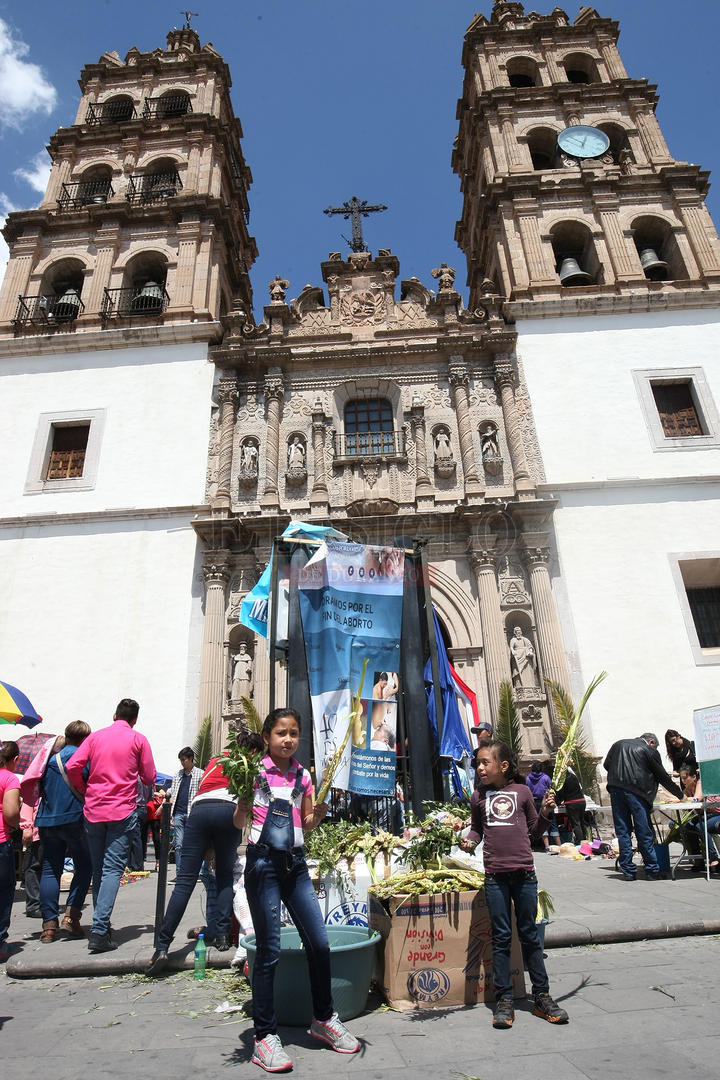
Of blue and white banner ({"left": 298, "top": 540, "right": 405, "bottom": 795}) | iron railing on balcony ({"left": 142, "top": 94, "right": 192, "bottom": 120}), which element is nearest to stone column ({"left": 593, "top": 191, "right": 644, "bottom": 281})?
iron railing on balcony ({"left": 142, "top": 94, "right": 192, "bottom": 120})

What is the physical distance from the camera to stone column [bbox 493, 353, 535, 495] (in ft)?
49.7

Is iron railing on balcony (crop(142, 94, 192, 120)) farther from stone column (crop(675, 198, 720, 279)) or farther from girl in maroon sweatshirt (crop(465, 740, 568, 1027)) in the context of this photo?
girl in maroon sweatshirt (crop(465, 740, 568, 1027))

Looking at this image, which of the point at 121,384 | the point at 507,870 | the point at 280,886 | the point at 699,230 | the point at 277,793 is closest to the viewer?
the point at 280,886

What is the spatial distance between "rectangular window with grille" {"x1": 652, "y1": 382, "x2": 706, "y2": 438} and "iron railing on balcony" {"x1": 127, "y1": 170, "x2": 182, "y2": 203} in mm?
15463

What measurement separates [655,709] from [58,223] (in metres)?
21.0

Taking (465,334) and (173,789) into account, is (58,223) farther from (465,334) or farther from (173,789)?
(173,789)

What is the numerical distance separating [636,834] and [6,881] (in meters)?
6.14

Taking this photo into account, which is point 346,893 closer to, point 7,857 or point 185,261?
point 7,857

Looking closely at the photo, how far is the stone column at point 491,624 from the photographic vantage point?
43.5 feet

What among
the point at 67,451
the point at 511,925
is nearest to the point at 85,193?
the point at 67,451

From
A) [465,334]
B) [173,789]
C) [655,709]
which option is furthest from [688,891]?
[465,334]

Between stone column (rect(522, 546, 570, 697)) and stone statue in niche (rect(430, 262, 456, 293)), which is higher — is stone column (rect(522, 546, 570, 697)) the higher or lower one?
the lower one

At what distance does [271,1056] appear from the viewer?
3037 millimetres

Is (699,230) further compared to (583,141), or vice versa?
(583,141)
